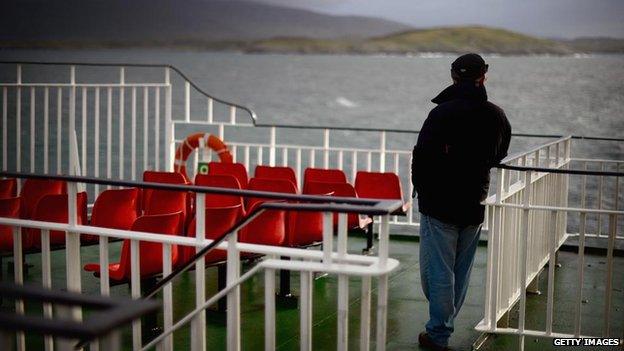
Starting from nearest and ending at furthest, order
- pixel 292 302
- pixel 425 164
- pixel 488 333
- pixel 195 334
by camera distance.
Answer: pixel 195 334 → pixel 425 164 → pixel 488 333 → pixel 292 302

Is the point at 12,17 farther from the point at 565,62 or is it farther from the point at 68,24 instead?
the point at 565,62

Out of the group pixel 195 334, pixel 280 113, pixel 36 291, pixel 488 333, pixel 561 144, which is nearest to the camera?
pixel 36 291

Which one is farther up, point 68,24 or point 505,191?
point 68,24

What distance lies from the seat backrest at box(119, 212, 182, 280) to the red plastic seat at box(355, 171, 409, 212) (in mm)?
2522

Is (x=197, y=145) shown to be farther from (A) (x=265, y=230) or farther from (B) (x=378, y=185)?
(A) (x=265, y=230)

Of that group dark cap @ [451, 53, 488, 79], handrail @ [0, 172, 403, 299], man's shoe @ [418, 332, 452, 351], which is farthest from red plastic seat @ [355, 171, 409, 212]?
handrail @ [0, 172, 403, 299]

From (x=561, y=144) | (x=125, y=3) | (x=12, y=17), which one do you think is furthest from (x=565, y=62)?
(x=561, y=144)

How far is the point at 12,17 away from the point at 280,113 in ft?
134

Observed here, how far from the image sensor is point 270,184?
6496 millimetres

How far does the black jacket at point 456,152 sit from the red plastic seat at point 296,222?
1699 millimetres

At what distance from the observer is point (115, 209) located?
19.6 ft

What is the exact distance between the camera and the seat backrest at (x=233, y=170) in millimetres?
7637

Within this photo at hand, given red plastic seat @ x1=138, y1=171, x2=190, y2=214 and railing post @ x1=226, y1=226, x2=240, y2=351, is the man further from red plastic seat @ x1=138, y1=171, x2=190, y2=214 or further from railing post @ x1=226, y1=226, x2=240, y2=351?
red plastic seat @ x1=138, y1=171, x2=190, y2=214

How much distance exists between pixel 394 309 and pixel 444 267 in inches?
53.0
